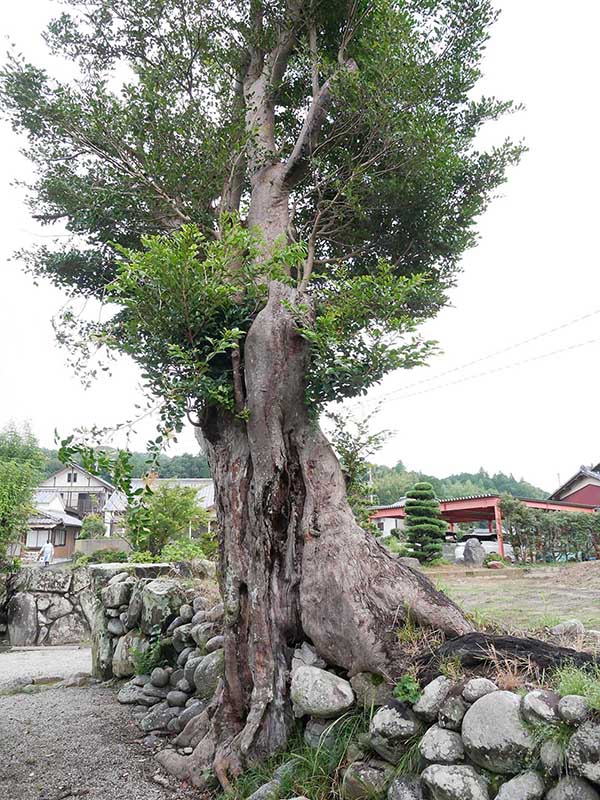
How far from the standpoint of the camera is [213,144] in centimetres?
515

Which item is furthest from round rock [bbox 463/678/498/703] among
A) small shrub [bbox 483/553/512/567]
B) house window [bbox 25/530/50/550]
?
house window [bbox 25/530/50/550]

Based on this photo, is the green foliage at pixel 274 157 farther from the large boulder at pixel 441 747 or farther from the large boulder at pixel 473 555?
the large boulder at pixel 473 555

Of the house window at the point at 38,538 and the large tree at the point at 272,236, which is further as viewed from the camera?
the house window at the point at 38,538

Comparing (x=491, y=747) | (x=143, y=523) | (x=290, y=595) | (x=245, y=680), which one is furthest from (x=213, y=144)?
(x=491, y=747)

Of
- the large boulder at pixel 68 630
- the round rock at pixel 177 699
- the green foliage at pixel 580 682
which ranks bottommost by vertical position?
the large boulder at pixel 68 630

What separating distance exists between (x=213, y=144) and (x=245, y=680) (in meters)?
4.75

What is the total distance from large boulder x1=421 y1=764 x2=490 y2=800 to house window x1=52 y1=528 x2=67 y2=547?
32.9m

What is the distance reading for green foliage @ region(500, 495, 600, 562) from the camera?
16031 millimetres

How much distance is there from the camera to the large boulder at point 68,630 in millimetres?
10969

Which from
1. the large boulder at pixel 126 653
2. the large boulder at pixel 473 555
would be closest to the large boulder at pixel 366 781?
the large boulder at pixel 126 653

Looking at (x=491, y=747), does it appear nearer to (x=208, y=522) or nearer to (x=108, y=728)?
(x=108, y=728)

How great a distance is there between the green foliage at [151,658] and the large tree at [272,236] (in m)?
1.99

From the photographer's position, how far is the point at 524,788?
7.71ft

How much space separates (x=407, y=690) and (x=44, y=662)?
24.6ft
